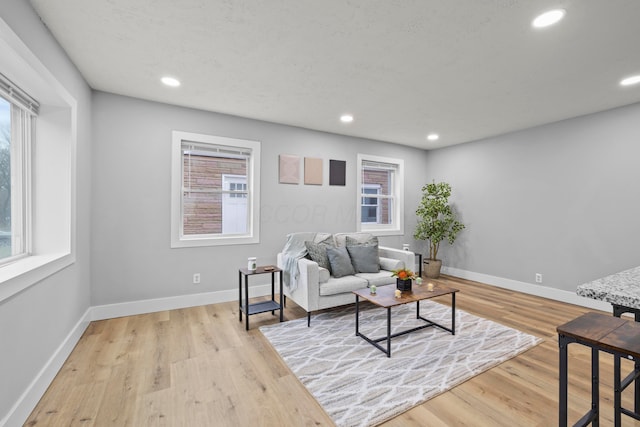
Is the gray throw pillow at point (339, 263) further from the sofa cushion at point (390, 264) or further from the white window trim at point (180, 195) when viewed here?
the white window trim at point (180, 195)

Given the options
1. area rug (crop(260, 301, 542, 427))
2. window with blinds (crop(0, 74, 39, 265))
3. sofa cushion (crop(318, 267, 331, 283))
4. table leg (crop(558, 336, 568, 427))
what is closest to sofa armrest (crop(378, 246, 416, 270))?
area rug (crop(260, 301, 542, 427))

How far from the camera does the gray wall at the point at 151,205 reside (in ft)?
10.9

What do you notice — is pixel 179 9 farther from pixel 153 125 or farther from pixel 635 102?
pixel 635 102

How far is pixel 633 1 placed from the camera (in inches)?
70.5

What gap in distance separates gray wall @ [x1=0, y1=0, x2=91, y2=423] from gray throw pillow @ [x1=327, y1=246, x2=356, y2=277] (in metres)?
2.57

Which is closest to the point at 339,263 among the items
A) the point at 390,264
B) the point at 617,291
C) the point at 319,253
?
the point at 319,253

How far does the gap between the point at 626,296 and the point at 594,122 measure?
380 centimetres

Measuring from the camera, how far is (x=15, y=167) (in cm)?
222

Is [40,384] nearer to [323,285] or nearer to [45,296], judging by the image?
[45,296]

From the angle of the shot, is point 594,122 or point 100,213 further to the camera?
point 594,122

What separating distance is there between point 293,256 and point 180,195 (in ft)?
5.41

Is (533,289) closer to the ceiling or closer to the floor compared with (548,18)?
closer to the floor

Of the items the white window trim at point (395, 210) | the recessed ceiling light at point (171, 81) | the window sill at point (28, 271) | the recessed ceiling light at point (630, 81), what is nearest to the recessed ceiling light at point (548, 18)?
the recessed ceiling light at point (630, 81)

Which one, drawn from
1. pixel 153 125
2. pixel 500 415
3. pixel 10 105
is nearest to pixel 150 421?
pixel 500 415
